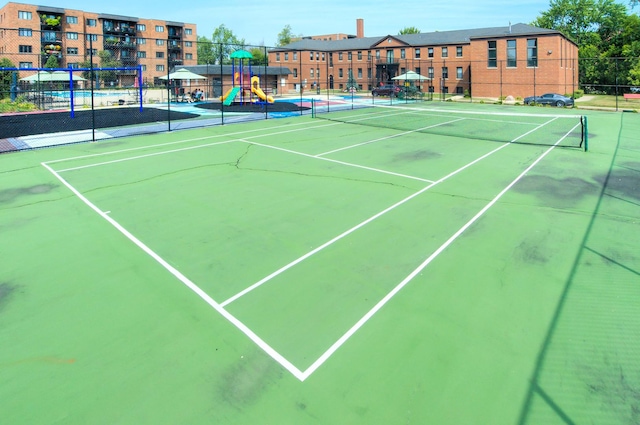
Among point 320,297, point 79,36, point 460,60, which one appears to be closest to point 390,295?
point 320,297

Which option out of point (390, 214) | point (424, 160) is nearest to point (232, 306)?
point (390, 214)

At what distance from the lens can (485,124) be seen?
81.3ft

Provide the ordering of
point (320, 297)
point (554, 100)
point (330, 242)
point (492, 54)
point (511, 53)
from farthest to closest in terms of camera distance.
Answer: point (492, 54), point (511, 53), point (554, 100), point (330, 242), point (320, 297)

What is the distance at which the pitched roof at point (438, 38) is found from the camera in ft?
164

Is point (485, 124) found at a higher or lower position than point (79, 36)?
lower

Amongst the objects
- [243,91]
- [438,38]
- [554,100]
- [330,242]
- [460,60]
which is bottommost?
[330,242]

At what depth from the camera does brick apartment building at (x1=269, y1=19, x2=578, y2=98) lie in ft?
157

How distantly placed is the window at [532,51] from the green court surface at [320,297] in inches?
1599

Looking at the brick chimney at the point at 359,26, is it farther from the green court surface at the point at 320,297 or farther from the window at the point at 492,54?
the green court surface at the point at 320,297

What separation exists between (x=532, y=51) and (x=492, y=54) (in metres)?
4.15

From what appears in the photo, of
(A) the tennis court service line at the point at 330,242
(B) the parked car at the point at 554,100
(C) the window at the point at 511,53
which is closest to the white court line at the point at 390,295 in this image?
(A) the tennis court service line at the point at 330,242

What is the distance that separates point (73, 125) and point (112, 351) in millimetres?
21472

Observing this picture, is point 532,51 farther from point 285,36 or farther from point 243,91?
point 285,36

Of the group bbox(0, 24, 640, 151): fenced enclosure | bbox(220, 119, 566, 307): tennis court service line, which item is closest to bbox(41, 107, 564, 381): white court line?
bbox(220, 119, 566, 307): tennis court service line
